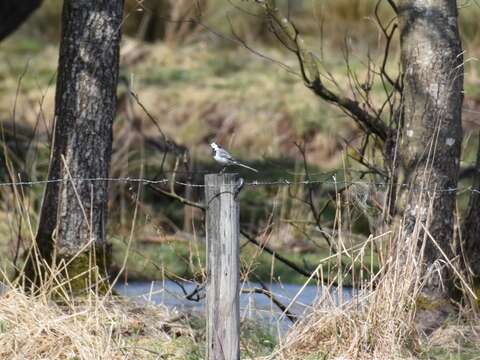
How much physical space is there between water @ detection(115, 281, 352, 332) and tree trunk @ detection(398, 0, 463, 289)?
74 centimetres

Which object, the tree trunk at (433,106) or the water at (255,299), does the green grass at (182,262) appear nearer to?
the water at (255,299)

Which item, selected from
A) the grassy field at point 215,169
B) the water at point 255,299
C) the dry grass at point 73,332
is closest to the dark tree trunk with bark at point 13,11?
the grassy field at point 215,169

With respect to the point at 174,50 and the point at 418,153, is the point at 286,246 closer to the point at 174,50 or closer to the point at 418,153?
the point at 418,153

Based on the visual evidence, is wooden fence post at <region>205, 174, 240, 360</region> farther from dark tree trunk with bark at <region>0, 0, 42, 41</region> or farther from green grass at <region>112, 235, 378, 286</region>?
dark tree trunk with bark at <region>0, 0, 42, 41</region>

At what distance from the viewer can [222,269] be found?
204 inches

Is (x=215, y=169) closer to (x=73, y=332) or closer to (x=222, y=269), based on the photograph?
(x=73, y=332)

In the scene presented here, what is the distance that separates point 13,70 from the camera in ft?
56.5

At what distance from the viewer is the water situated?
6320 millimetres

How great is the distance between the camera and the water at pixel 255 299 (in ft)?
20.7

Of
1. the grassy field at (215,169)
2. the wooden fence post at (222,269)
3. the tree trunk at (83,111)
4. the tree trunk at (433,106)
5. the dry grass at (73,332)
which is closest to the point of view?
the wooden fence post at (222,269)

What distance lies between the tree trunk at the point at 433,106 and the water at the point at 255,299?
0.74m

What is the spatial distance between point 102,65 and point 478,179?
97.3 inches

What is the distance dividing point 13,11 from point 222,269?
17.4ft

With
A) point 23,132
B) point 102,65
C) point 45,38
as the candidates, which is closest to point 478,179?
point 102,65
